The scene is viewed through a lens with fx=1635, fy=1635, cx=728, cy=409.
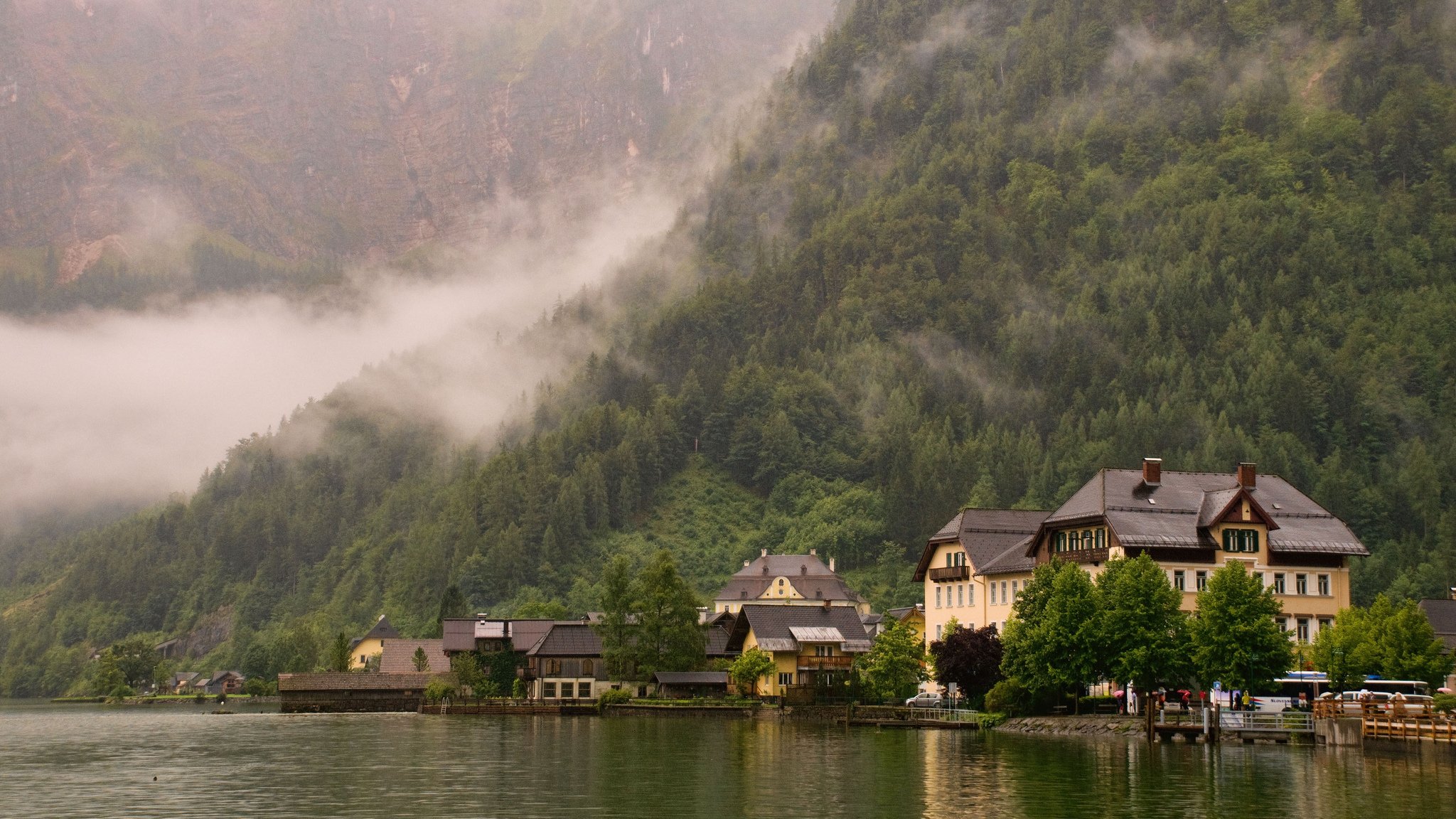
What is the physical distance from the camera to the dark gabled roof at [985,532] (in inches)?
5192

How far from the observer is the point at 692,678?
492 feet

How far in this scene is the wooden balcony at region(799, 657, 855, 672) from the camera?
14800 centimetres

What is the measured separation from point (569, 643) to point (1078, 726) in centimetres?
7954

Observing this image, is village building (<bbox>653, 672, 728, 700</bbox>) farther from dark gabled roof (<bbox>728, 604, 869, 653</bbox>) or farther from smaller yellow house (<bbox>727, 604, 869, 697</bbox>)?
dark gabled roof (<bbox>728, 604, 869, 653</bbox>)

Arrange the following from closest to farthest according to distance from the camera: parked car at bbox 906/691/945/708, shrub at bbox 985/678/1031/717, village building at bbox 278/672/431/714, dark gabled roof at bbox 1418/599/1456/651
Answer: shrub at bbox 985/678/1031/717 < parked car at bbox 906/691/945/708 < dark gabled roof at bbox 1418/599/1456/651 < village building at bbox 278/672/431/714

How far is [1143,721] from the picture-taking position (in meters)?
93.4

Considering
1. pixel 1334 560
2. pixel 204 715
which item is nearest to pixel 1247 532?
pixel 1334 560

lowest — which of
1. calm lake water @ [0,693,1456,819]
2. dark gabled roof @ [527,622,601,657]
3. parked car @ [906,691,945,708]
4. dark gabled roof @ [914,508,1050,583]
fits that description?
calm lake water @ [0,693,1456,819]

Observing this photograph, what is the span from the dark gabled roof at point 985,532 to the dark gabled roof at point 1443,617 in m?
35.6

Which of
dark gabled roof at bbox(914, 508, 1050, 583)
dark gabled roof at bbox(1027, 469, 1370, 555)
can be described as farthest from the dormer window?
dark gabled roof at bbox(914, 508, 1050, 583)

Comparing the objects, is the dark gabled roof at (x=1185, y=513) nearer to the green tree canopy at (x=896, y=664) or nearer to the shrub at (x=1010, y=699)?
the green tree canopy at (x=896, y=664)

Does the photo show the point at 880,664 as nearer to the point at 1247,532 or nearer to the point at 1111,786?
the point at 1247,532

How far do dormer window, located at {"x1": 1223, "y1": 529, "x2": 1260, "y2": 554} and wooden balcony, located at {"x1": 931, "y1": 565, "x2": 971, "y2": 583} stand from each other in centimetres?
2346

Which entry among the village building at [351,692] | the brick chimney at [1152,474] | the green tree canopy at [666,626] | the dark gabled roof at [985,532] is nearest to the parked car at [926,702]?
the dark gabled roof at [985,532]
